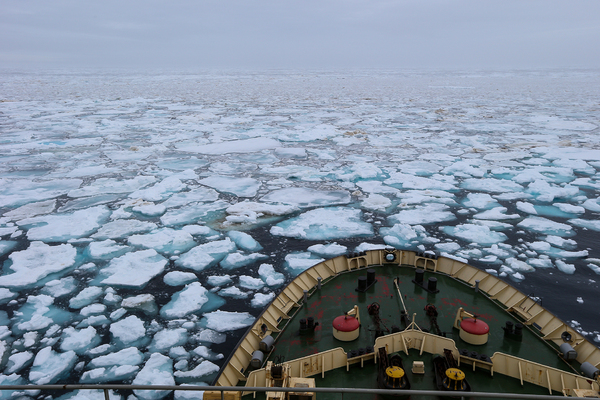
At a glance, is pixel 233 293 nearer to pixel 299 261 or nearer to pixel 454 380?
Answer: pixel 299 261

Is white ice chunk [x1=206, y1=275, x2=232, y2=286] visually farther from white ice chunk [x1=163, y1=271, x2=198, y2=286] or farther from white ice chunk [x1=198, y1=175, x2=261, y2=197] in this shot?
white ice chunk [x1=198, y1=175, x2=261, y2=197]

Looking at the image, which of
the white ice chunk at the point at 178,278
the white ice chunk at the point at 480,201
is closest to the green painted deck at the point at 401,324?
the white ice chunk at the point at 178,278

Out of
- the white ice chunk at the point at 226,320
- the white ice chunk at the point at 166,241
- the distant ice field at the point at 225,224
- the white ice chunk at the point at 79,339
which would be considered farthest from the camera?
the white ice chunk at the point at 166,241

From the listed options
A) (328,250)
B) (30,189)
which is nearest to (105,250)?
(328,250)

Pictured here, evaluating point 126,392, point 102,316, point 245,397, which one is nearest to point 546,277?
point 245,397

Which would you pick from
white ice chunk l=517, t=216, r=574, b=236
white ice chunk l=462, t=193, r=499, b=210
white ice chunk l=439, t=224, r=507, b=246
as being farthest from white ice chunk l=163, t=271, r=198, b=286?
white ice chunk l=517, t=216, r=574, b=236

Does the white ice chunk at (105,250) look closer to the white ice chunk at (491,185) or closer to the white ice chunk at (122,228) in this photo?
the white ice chunk at (122,228)

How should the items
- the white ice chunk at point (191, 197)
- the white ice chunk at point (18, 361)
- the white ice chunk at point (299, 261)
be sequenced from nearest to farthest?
the white ice chunk at point (18, 361)
the white ice chunk at point (299, 261)
the white ice chunk at point (191, 197)

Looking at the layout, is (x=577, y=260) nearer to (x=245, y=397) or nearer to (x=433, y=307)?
(x=433, y=307)
